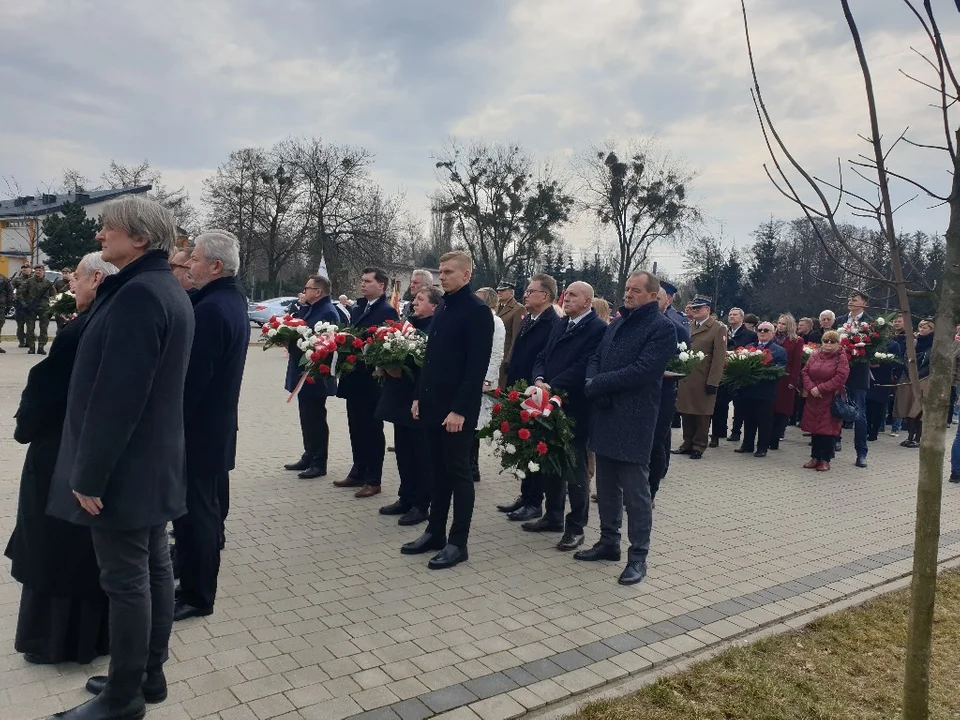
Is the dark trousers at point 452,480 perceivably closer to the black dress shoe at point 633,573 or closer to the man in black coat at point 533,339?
the black dress shoe at point 633,573

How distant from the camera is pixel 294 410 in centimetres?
1223

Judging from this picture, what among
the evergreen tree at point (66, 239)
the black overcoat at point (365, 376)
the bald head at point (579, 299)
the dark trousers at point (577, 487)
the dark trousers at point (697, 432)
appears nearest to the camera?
the dark trousers at point (577, 487)

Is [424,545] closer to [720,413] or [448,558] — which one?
[448,558]

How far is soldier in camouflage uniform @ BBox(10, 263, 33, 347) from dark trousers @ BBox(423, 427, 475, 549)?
51.0 ft

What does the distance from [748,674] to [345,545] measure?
302 centimetres

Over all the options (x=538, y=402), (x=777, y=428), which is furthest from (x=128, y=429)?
(x=777, y=428)

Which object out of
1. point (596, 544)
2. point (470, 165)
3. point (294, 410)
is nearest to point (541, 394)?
point (596, 544)

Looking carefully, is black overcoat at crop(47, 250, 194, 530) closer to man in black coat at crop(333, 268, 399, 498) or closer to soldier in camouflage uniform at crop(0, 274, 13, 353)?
man in black coat at crop(333, 268, 399, 498)

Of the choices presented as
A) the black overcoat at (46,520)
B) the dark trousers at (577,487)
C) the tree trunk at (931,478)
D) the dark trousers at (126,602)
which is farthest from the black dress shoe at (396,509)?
the tree trunk at (931,478)

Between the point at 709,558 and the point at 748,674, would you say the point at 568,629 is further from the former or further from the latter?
the point at 709,558

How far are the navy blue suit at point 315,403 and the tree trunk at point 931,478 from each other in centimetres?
544

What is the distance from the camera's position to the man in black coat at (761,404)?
10680 mm

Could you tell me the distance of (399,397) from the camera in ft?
21.8

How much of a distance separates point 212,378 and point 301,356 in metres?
3.41
